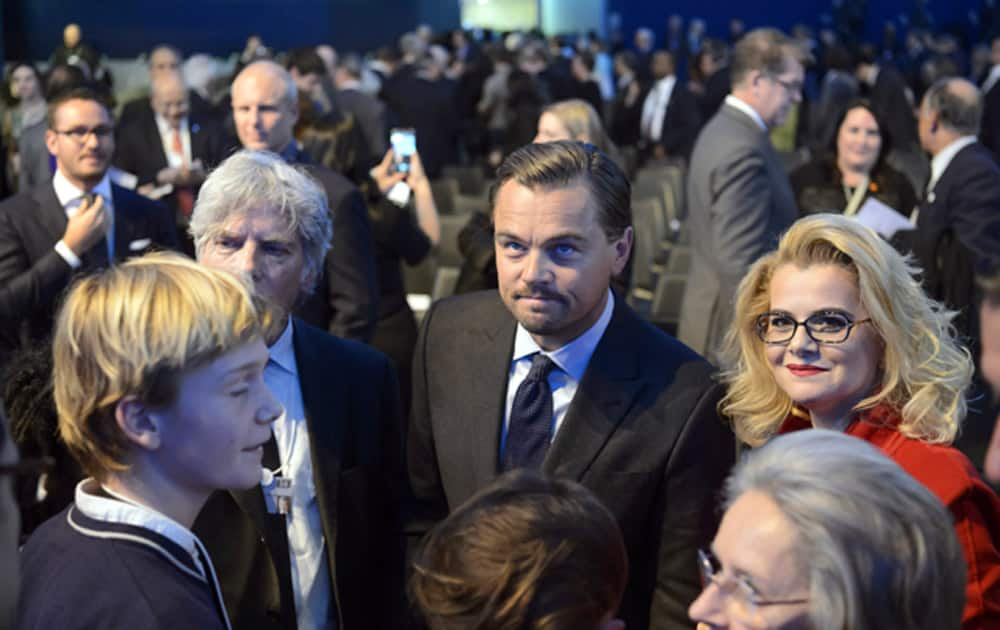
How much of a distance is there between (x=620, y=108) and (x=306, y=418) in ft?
42.6

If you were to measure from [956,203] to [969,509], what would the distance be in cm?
354

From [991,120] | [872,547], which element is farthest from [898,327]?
[991,120]

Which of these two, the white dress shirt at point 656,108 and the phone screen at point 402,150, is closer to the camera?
the phone screen at point 402,150

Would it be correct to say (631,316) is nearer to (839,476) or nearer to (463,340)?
(463,340)

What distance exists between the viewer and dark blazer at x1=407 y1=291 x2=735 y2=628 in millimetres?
2387

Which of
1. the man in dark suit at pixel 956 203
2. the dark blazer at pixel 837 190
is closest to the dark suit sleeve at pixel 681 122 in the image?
the dark blazer at pixel 837 190

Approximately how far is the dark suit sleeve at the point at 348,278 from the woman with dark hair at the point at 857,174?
2.35 m

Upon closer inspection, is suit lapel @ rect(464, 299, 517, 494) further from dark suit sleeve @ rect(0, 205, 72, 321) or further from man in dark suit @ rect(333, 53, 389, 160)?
man in dark suit @ rect(333, 53, 389, 160)

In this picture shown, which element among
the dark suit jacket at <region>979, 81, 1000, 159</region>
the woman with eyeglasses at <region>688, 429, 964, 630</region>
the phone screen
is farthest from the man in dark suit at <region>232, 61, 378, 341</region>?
the dark suit jacket at <region>979, 81, 1000, 159</region>

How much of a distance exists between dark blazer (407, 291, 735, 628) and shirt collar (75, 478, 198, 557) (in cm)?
74

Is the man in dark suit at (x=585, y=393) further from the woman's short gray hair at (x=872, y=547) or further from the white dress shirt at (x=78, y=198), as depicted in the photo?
the white dress shirt at (x=78, y=198)

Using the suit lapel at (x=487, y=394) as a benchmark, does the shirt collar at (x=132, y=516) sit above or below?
above

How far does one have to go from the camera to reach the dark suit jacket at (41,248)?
4.11 meters

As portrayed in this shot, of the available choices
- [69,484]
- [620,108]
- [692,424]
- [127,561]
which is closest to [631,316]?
[692,424]
